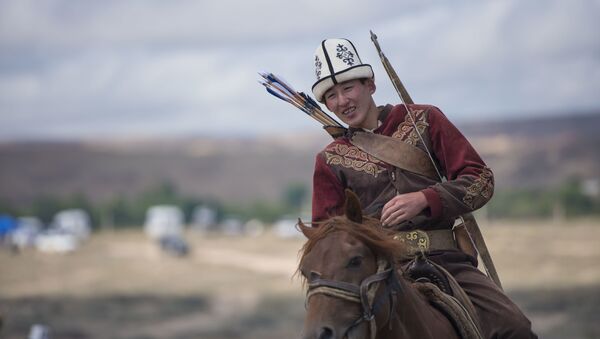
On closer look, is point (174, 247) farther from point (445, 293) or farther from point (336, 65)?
point (445, 293)

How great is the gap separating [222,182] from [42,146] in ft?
139

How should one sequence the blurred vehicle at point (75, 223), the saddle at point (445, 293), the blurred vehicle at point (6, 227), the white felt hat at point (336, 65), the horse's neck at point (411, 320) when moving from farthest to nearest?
the blurred vehicle at point (75, 223) → the blurred vehicle at point (6, 227) → the white felt hat at point (336, 65) → the saddle at point (445, 293) → the horse's neck at point (411, 320)

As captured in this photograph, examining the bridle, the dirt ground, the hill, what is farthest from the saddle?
the hill

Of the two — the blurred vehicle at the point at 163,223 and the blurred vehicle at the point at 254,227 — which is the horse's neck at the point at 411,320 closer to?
the blurred vehicle at the point at 163,223

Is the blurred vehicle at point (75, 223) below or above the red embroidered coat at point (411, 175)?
above

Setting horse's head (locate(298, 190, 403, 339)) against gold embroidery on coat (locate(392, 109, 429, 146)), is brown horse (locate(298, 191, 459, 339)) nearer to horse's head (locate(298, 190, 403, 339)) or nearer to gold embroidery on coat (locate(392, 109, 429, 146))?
horse's head (locate(298, 190, 403, 339))

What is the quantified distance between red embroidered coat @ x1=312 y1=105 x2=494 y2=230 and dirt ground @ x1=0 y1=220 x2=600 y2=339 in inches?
452

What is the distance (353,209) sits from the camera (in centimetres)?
496

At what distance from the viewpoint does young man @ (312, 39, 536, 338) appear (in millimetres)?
5723

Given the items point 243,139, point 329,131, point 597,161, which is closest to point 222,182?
point 243,139

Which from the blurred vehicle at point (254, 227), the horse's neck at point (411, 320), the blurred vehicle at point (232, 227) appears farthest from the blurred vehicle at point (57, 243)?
the horse's neck at point (411, 320)

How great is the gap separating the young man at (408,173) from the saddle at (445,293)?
0.45 feet

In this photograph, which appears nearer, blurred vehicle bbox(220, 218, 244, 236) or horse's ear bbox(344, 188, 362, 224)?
horse's ear bbox(344, 188, 362, 224)

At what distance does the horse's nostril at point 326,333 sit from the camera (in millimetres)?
4535
